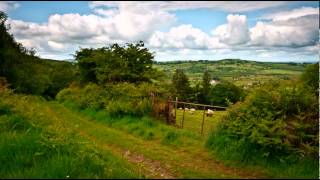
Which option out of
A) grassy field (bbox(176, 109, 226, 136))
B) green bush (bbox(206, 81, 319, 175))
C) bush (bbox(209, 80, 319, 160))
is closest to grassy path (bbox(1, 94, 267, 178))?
green bush (bbox(206, 81, 319, 175))

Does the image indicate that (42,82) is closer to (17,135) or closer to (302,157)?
(17,135)

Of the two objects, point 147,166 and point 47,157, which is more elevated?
point 47,157

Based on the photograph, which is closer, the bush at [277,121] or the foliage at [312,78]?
the bush at [277,121]

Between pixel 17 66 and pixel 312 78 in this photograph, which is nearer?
pixel 312 78

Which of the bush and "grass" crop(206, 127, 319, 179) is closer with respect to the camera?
→ "grass" crop(206, 127, 319, 179)

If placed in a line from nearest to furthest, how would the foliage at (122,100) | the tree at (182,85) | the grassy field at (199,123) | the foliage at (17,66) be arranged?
the grassy field at (199,123), the foliage at (122,100), the foliage at (17,66), the tree at (182,85)

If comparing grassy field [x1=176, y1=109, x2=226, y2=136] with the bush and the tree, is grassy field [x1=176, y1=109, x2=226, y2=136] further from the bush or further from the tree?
the tree

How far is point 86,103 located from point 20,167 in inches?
746

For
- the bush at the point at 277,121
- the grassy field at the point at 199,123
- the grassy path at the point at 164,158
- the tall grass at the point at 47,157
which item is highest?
the bush at the point at 277,121

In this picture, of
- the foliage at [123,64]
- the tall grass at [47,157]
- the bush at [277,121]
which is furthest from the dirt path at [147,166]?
the foliage at [123,64]

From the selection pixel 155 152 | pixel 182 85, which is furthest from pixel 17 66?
pixel 182 85

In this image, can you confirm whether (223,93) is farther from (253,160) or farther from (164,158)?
(253,160)

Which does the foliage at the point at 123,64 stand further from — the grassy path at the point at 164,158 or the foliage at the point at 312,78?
the foliage at the point at 312,78

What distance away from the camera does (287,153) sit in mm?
11445
